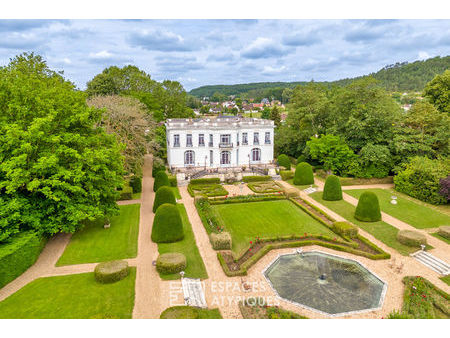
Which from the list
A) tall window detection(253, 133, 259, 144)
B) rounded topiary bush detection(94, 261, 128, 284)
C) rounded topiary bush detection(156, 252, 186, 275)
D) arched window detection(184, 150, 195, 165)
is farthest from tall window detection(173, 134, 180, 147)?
rounded topiary bush detection(94, 261, 128, 284)

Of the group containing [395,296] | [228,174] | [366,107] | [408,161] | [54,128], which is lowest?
[395,296]

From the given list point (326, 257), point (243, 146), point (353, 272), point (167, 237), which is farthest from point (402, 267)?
point (243, 146)

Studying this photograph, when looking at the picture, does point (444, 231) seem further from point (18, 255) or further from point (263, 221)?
point (18, 255)

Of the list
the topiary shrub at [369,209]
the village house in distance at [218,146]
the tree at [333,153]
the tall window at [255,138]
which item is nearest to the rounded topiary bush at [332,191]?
the topiary shrub at [369,209]

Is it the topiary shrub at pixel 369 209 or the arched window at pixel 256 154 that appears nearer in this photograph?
the topiary shrub at pixel 369 209

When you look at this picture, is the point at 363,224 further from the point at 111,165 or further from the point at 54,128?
the point at 54,128

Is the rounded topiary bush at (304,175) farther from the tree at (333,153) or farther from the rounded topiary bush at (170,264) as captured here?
the rounded topiary bush at (170,264)

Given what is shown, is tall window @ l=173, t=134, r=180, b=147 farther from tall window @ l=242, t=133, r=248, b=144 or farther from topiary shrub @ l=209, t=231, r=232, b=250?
topiary shrub @ l=209, t=231, r=232, b=250
